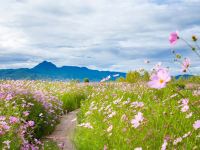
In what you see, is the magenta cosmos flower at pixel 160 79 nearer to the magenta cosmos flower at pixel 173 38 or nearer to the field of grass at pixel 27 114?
the magenta cosmos flower at pixel 173 38

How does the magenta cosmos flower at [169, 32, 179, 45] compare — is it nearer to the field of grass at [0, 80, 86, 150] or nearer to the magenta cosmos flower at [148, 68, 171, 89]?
the magenta cosmos flower at [148, 68, 171, 89]

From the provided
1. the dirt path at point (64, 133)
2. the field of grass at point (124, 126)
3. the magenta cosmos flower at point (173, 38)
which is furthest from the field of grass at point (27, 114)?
the magenta cosmos flower at point (173, 38)

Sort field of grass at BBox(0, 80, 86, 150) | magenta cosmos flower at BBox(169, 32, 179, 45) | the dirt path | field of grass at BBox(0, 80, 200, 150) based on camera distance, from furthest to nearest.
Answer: the dirt path, field of grass at BBox(0, 80, 86, 150), field of grass at BBox(0, 80, 200, 150), magenta cosmos flower at BBox(169, 32, 179, 45)

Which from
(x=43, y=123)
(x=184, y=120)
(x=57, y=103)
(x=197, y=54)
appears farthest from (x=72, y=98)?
(x=197, y=54)

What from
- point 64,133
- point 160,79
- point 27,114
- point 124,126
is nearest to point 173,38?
point 160,79

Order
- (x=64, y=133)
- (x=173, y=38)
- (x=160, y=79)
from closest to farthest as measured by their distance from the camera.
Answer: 1. (x=160, y=79)
2. (x=173, y=38)
3. (x=64, y=133)

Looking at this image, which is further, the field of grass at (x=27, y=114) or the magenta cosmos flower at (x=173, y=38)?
the field of grass at (x=27, y=114)

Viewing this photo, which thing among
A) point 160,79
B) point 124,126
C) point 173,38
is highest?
point 173,38

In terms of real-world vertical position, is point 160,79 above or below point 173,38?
below

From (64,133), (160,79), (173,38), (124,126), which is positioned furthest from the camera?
(64,133)

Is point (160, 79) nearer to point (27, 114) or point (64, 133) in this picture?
point (27, 114)

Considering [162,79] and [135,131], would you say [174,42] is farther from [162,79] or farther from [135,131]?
[135,131]

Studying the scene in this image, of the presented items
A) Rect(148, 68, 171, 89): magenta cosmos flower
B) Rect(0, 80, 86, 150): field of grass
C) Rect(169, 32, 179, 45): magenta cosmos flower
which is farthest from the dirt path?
Rect(148, 68, 171, 89): magenta cosmos flower

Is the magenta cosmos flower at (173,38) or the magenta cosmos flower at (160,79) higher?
the magenta cosmos flower at (173,38)
